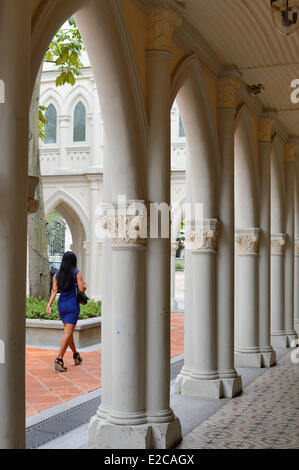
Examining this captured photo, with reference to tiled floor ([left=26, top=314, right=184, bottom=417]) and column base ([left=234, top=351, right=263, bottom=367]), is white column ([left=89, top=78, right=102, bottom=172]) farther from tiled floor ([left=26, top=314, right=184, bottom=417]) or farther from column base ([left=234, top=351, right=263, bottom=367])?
column base ([left=234, top=351, right=263, bottom=367])

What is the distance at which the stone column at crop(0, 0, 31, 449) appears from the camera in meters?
3.42

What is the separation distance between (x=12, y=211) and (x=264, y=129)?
785 cm

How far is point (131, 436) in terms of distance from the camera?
539cm

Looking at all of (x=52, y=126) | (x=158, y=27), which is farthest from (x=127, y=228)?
(x=52, y=126)

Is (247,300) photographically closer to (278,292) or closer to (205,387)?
(278,292)

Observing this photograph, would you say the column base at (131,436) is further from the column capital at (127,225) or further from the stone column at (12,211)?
the stone column at (12,211)

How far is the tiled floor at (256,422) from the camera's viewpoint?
587 cm

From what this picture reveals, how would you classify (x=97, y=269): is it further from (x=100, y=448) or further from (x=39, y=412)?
(x=100, y=448)

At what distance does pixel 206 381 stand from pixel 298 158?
863 centimetres

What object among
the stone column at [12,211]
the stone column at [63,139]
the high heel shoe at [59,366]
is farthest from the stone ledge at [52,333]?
the stone column at [63,139]

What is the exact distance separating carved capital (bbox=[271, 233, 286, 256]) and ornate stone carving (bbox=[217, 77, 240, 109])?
4.91 meters

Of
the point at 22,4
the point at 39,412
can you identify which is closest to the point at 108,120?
the point at 22,4

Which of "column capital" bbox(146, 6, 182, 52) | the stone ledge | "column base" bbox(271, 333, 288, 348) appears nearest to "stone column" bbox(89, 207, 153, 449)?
"column capital" bbox(146, 6, 182, 52)
